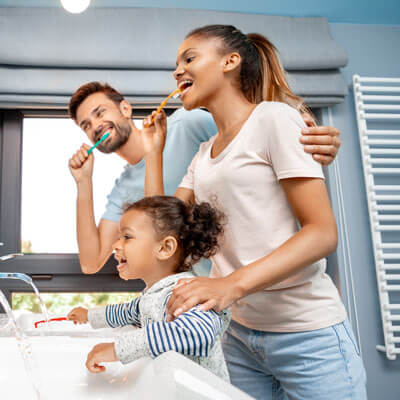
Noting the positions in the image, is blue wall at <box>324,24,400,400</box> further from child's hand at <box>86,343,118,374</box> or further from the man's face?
child's hand at <box>86,343,118,374</box>

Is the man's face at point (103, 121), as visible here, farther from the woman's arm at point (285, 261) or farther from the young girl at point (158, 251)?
the woman's arm at point (285, 261)

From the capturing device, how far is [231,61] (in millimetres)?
1030

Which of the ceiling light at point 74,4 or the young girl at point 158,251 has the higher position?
the ceiling light at point 74,4

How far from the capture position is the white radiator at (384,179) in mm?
1853

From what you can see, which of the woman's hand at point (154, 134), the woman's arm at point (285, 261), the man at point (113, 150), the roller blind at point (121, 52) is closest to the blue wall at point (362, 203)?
the roller blind at point (121, 52)

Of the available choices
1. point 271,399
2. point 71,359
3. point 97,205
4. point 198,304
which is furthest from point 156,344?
point 97,205

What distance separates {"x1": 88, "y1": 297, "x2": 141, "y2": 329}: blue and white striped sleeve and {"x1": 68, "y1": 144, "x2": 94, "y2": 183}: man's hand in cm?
47

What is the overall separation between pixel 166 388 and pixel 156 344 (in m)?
0.21

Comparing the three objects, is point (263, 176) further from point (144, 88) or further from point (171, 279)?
point (144, 88)

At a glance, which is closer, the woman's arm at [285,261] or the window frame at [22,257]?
the woman's arm at [285,261]

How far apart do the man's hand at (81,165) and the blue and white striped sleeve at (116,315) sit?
18.5 inches

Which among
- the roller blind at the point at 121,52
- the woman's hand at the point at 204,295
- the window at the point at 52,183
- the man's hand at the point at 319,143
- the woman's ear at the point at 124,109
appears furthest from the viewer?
the window at the point at 52,183

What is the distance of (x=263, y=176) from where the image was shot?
33.7 inches

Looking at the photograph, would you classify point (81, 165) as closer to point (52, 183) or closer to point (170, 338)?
point (52, 183)
